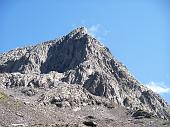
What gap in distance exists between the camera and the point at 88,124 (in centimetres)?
11812

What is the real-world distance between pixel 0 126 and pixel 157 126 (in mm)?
91680

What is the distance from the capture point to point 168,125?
18100cm

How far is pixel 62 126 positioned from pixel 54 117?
1870 inches

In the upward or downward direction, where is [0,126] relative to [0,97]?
downward

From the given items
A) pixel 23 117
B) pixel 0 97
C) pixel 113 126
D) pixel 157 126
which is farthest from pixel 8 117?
pixel 157 126

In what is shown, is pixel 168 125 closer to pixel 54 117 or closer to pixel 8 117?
pixel 54 117

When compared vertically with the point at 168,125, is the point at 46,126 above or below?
below

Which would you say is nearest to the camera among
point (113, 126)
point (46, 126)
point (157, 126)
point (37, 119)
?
point (46, 126)

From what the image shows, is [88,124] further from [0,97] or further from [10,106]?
[0,97]

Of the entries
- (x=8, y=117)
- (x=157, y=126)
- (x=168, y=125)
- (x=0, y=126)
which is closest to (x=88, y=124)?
(x=8, y=117)

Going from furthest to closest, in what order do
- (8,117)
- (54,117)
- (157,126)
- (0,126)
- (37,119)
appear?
(157,126), (54,117), (37,119), (8,117), (0,126)

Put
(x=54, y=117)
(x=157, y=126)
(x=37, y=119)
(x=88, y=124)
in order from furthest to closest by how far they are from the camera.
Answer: (x=157, y=126) < (x=54, y=117) < (x=37, y=119) < (x=88, y=124)

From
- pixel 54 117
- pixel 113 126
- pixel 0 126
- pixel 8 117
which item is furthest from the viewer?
pixel 54 117

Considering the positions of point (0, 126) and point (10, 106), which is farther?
point (10, 106)
